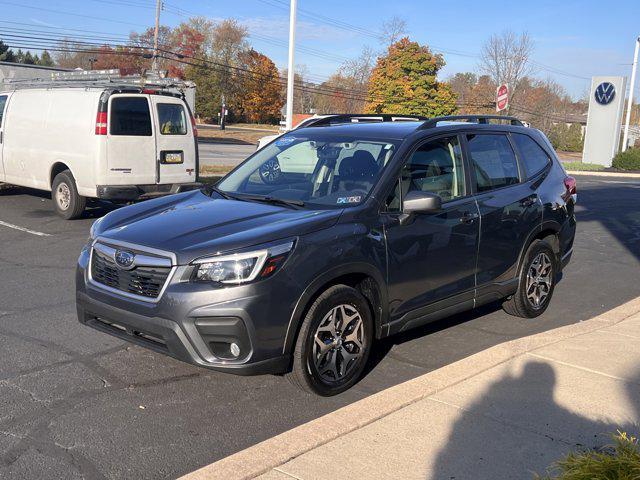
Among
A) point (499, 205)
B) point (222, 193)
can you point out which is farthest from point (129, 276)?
point (499, 205)

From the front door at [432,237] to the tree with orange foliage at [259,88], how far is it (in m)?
72.5

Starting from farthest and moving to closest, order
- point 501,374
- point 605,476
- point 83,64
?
point 83,64 < point 501,374 < point 605,476

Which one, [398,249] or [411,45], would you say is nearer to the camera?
[398,249]

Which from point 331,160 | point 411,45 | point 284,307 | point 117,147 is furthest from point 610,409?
point 411,45

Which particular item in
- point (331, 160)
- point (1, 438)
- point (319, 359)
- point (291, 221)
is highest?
point (331, 160)

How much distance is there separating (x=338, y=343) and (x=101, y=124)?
24.7 ft

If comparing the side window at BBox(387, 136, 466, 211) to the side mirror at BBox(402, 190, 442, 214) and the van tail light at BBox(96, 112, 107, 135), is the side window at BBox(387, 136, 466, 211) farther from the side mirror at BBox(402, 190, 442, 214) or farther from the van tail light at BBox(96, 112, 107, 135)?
the van tail light at BBox(96, 112, 107, 135)

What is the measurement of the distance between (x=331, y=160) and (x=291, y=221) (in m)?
1.08

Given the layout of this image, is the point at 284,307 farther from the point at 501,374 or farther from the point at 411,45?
the point at 411,45

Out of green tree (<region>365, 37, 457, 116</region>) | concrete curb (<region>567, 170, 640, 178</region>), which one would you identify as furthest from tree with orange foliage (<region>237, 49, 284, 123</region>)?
concrete curb (<region>567, 170, 640, 178</region>)

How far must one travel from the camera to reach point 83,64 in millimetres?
88500

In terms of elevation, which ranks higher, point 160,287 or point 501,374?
point 160,287

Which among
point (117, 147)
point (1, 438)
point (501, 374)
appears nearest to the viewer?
point (1, 438)

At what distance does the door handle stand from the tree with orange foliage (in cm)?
7262
